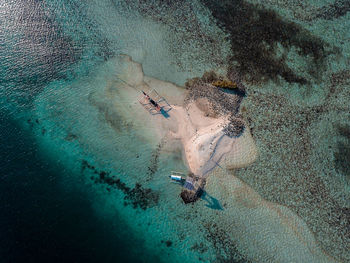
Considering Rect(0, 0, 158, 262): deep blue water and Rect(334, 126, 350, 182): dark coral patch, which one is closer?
Rect(0, 0, 158, 262): deep blue water

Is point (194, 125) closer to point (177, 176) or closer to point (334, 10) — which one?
point (177, 176)

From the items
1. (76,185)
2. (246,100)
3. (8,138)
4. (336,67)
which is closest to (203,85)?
(246,100)

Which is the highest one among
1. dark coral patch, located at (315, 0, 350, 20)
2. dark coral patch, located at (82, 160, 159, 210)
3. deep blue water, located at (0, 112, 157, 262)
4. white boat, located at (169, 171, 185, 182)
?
dark coral patch, located at (315, 0, 350, 20)

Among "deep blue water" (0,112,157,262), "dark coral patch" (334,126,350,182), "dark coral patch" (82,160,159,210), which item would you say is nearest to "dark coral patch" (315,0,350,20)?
"dark coral patch" (334,126,350,182)

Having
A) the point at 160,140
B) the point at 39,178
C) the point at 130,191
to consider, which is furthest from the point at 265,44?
the point at 39,178

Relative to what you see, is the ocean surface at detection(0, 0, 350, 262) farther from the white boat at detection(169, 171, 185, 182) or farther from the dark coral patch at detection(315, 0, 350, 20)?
the white boat at detection(169, 171, 185, 182)

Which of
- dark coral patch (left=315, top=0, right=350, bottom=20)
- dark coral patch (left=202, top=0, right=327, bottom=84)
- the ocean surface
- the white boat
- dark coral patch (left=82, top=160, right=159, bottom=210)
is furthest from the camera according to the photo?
dark coral patch (left=315, top=0, right=350, bottom=20)
